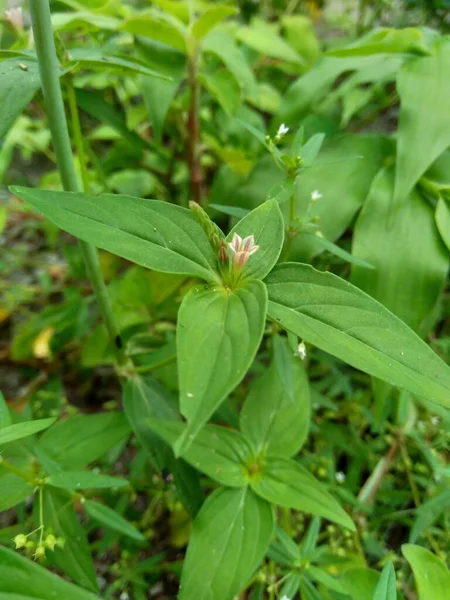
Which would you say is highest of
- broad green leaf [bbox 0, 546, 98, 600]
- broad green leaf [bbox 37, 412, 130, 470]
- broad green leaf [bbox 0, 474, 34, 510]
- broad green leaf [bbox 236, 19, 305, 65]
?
broad green leaf [bbox 236, 19, 305, 65]

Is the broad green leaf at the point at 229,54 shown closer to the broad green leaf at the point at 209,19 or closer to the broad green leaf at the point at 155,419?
the broad green leaf at the point at 209,19

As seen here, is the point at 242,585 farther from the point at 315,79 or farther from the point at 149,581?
the point at 315,79

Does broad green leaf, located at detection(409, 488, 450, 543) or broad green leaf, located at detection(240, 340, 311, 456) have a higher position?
broad green leaf, located at detection(240, 340, 311, 456)

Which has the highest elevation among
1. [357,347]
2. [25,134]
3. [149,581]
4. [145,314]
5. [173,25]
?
[173,25]

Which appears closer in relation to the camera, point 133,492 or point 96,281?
point 96,281

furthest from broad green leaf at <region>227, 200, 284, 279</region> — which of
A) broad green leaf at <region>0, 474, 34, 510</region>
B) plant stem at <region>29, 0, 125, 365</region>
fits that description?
broad green leaf at <region>0, 474, 34, 510</region>

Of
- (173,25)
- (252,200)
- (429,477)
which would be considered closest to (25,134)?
(173,25)

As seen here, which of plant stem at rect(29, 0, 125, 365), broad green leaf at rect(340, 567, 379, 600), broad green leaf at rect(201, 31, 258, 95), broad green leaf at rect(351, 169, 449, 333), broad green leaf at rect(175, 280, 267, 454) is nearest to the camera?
broad green leaf at rect(175, 280, 267, 454)

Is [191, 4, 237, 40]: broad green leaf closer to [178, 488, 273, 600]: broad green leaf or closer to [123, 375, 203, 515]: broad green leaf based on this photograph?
[123, 375, 203, 515]: broad green leaf
